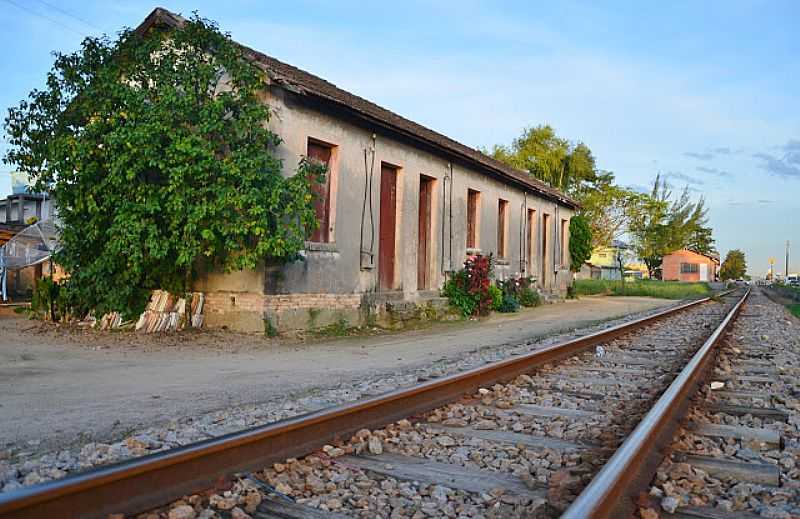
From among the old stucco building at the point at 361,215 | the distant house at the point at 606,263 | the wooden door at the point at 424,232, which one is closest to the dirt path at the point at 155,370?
the old stucco building at the point at 361,215

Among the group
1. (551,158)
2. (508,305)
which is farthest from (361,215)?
(551,158)

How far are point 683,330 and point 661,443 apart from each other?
9.64m

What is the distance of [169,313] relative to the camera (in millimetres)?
10742

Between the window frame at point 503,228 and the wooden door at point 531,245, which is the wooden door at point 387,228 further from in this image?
the wooden door at point 531,245

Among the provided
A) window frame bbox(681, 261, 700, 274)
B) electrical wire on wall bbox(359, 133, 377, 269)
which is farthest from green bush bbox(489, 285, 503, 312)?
window frame bbox(681, 261, 700, 274)

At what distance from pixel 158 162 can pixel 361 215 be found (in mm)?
4729

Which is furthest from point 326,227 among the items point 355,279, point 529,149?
point 529,149

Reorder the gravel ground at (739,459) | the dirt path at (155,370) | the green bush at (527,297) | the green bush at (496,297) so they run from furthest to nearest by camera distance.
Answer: the green bush at (527,297)
the green bush at (496,297)
the dirt path at (155,370)
the gravel ground at (739,459)

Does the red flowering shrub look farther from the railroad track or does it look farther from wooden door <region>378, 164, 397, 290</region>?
the railroad track

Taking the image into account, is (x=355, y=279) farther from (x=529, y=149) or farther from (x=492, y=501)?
(x=529, y=149)

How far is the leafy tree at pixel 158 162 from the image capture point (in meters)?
9.57

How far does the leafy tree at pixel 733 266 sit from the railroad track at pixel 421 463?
128 metres

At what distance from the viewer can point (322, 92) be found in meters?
11.8

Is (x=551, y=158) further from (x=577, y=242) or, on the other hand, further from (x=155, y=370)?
(x=155, y=370)
